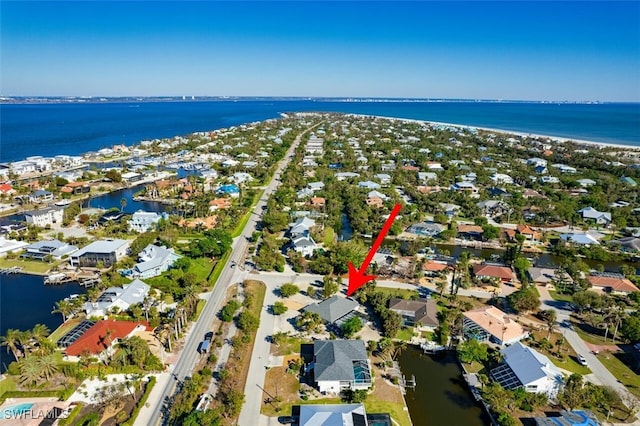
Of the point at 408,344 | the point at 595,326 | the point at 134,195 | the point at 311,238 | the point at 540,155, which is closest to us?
the point at 408,344

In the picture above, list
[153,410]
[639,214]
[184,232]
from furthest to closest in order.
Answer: [639,214], [184,232], [153,410]

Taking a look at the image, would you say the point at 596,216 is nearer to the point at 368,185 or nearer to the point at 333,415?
the point at 368,185

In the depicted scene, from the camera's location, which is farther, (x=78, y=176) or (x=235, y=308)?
(x=78, y=176)

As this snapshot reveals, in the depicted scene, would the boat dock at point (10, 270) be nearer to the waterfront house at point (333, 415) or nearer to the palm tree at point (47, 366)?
the palm tree at point (47, 366)

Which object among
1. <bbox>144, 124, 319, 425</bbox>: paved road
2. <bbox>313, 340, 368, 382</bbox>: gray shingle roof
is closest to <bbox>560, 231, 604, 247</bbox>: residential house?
<bbox>313, 340, 368, 382</bbox>: gray shingle roof

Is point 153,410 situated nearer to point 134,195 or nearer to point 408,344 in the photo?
point 408,344

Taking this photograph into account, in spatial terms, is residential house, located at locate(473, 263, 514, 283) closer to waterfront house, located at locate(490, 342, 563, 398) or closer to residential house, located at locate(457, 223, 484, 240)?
residential house, located at locate(457, 223, 484, 240)

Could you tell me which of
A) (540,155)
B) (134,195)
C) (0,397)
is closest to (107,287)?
(0,397)

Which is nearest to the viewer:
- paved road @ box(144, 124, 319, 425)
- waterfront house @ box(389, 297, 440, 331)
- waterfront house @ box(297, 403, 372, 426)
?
waterfront house @ box(297, 403, 372, 426)
